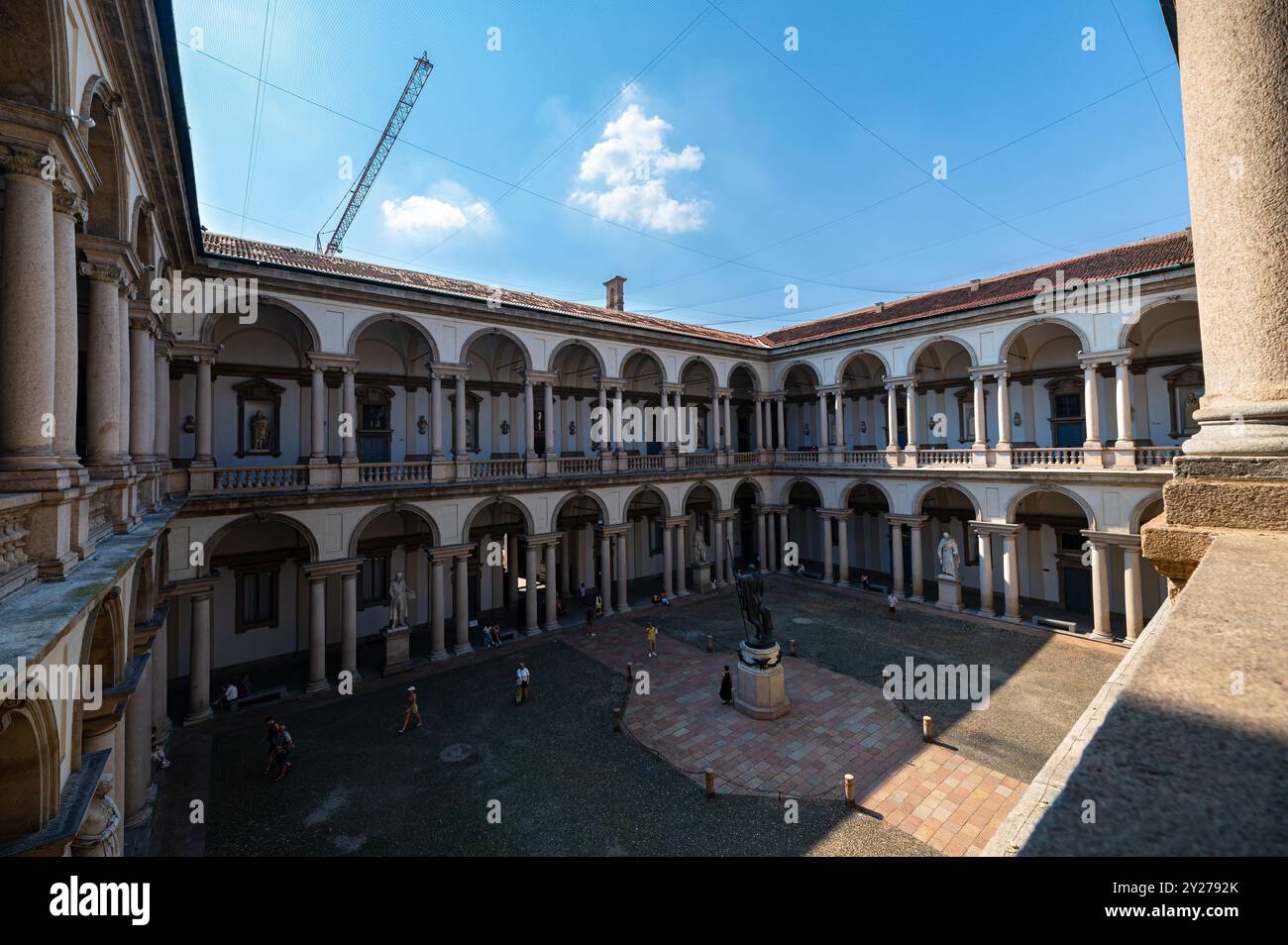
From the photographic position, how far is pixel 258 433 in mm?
17641

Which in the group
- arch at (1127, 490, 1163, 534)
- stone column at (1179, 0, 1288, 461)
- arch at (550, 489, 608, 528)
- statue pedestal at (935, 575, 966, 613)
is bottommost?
statue pedestal at (935, 575, 966, 613)

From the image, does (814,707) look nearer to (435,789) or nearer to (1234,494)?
(435,789)

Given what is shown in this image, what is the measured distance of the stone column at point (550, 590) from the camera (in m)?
Result: 19.7

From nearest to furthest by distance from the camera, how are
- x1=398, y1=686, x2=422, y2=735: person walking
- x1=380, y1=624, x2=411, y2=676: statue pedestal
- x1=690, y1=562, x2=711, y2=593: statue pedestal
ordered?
x1=398, y1=686, x2=422, y2=735: person walking < x1=380, y1=624, x2=411, y2=676: statue pedestal < x1=690, y1=562, x2=711, y2=593: statue pedestal

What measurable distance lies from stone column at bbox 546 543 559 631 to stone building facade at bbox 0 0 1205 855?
7.8 inches

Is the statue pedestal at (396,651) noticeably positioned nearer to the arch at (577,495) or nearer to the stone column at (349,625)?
the stone column at (349,625)

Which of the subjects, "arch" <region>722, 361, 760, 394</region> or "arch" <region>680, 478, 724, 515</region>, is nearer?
"arch" <region>680, 478, 724, 515</region>

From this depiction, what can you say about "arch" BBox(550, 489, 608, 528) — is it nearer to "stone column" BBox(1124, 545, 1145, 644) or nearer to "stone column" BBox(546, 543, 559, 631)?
"stone column" BBox(546, 543, 559, 631)

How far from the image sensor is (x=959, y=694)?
1448cm

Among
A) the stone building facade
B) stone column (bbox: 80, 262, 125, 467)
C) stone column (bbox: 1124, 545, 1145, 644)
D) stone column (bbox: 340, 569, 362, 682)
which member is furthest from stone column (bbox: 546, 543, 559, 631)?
stone column (bbox: 1124, 545, 1145, 644)

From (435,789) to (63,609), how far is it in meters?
8.47

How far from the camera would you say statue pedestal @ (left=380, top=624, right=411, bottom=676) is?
1662 centimetres

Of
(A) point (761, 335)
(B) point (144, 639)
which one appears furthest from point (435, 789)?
(A) point (761, 335)

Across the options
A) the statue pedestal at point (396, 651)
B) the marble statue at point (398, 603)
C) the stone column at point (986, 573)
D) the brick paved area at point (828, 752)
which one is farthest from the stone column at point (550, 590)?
the stone column at point (986, 573)
